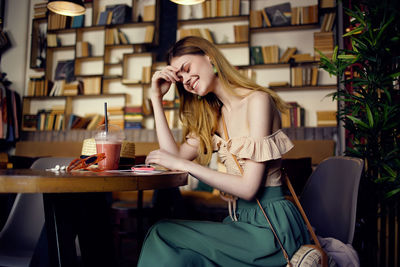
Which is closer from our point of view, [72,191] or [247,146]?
[72,191]

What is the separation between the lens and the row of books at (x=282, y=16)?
15.2 ft

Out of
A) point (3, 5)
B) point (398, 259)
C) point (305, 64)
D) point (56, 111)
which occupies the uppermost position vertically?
point (3, 5)

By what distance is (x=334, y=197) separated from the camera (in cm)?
136

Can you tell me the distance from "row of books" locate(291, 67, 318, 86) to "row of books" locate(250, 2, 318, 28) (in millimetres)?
650

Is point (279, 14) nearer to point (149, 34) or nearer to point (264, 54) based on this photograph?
point (264, 54)

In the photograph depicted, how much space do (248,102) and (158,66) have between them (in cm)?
410

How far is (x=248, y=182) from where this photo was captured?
116 cm

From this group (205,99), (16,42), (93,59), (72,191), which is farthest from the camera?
(16,42)

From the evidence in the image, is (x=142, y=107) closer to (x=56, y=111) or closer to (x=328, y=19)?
(x=56, y=111)

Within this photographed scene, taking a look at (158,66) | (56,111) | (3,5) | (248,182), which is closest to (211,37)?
(158,66)

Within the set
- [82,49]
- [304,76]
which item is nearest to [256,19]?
[304,76]

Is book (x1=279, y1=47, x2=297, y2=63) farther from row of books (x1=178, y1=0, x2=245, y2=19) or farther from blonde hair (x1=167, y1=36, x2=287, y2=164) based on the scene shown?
blonde hair (x1=167, y1=36, x2=287, y2=164)

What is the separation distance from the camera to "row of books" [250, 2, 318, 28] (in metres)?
4.64

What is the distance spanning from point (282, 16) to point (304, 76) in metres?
0.92
